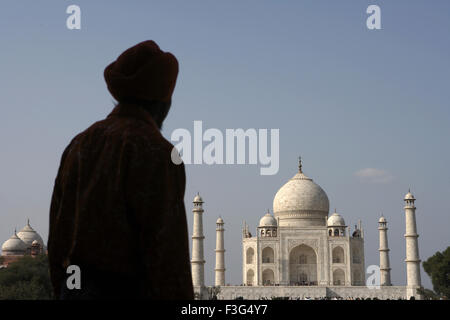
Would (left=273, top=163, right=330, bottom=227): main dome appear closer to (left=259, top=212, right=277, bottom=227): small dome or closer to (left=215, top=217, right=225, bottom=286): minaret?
(left=259, top=212, right=277, bottom=227): small dome

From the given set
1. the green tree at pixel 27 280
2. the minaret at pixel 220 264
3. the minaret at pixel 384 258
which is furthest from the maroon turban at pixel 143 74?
the minaret at pixel 384 258

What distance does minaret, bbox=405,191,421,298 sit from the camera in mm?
43844

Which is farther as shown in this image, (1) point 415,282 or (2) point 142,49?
(1) point 415,282

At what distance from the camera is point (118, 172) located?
12.0 ft

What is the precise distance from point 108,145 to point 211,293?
41308 mm

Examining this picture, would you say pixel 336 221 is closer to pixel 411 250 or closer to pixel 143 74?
pixel 411 250

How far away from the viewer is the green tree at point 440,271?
4206 centimetres

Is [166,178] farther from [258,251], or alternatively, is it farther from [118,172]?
[258,251]

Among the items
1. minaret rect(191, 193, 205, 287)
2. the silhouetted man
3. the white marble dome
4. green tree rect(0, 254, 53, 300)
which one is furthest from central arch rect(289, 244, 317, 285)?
the silhouetted man

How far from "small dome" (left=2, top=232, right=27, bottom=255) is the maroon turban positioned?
5325 centimetres

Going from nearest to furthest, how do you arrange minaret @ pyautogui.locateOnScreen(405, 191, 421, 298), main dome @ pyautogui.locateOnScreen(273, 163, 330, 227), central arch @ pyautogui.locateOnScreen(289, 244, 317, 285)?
minaret @ pyautogui.locateOnScreen(405, 191, 421, 298)
central arch @ pyautogui.locateOnScreen(289, 244, 317, 285)
main dome @ pyautogui.locateOnScreen(273, 163, 330, 227)

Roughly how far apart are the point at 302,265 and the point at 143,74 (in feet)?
151
